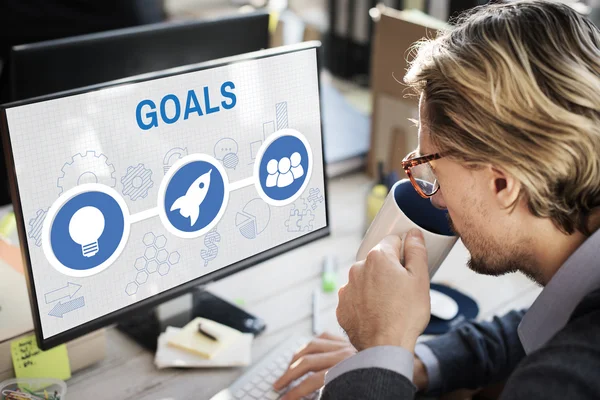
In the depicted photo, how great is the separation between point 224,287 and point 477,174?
0.66 m

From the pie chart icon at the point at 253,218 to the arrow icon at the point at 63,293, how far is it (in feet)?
0.93

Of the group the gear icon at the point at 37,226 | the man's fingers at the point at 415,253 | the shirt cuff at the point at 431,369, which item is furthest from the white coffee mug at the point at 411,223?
the gear icon at the point at 37,226

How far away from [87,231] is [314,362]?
41 centimetres

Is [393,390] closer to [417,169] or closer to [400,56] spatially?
[417,169]

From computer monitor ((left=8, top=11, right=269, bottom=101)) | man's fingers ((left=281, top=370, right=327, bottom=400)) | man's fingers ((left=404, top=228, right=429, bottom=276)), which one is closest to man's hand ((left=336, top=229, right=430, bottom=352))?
man's fingers ((left=404, top=228, right=429, bottom=276))

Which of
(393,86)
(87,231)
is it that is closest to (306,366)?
(87,231)

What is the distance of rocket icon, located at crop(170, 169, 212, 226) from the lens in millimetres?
1078

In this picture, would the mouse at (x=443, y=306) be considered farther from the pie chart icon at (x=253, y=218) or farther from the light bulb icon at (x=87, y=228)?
the light bulb icon at (x=87, y=228)

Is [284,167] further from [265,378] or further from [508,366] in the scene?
[508,366]

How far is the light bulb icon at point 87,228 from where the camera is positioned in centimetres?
97

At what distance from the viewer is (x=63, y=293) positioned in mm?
979

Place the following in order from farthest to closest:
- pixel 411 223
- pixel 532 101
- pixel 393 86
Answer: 1. pixel 393 86
2. pixel 411 223
3. pixel 532 101

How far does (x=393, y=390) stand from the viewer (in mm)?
888

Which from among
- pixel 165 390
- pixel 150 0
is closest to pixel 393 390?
pixel 165 390
